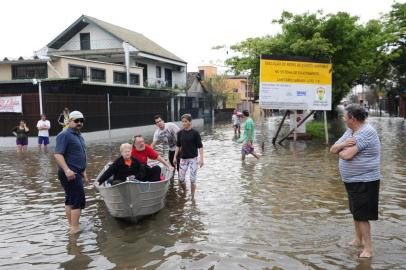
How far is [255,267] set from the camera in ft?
19.1

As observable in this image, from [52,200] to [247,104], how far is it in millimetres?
61492

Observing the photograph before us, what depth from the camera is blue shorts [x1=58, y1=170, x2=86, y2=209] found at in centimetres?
720

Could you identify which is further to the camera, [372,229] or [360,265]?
[372,229]

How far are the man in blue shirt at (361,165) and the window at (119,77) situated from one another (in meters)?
29.8

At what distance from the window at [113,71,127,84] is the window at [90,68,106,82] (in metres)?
1.44

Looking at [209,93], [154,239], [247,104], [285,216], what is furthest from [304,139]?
[247,104]

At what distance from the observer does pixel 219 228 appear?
299 inches

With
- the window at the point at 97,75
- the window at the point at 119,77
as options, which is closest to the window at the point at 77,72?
the window at the point at 97,75

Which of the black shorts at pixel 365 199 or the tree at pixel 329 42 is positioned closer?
the black shorts at pixel 365 199

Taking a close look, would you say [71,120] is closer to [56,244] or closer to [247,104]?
[56,244]

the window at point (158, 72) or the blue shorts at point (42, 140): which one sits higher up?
the window at point (158, 72)

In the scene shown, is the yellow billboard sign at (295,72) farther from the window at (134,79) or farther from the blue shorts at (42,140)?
the window at (134,79)

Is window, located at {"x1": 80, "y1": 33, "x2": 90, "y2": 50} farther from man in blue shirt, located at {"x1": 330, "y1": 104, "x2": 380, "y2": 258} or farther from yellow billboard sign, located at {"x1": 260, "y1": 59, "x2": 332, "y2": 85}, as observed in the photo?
man in blue shirt, located at {"x1": 330, "y1": 104, "x2": 380, "y2": 258}

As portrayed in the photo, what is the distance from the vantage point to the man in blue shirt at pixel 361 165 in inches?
225
